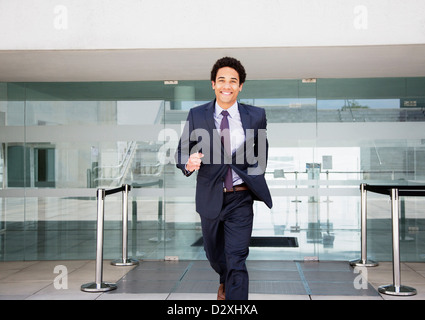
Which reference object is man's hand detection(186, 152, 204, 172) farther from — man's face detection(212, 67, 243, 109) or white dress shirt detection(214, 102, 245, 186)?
man's face detection(212, 67, 243, 109)

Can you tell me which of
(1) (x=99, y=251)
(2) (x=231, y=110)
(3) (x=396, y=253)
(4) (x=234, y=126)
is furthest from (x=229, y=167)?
(3) (x=396, y=253)

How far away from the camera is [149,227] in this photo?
6.91 meters

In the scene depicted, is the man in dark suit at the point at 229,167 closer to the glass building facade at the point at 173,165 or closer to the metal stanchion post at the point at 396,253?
the metal stanchion post at the point at 396,253

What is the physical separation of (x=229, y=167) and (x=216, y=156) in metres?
0.14

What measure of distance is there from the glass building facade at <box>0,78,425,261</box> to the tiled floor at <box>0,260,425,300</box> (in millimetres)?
423

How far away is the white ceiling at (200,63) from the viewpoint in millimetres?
5145

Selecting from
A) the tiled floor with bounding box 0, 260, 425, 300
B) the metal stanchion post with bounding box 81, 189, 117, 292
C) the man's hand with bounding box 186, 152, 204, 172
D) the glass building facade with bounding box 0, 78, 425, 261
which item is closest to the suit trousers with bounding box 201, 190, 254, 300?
the man's hand with bounding box 186, 152, 204, 172

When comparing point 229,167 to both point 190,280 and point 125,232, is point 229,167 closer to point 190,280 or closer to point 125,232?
point 190,280

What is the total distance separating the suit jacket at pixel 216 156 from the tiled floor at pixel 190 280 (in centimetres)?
159

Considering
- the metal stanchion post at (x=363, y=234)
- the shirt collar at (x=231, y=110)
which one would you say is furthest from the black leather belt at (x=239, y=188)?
the metal stanchion post at (x=363, y=234)

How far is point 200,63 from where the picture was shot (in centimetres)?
567

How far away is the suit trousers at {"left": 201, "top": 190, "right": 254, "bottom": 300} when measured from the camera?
3439 millimetres

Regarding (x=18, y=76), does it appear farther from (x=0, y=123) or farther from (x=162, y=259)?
(x=162, y=259)

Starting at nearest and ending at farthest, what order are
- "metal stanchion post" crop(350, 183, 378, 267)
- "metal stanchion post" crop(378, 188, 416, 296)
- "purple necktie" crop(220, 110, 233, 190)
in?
"purple necktie" crop(220, 110, 233, 190)
"metal stanchion post" crop(378, 188, 416, 296)
"metal stanchion post" crop(350, 183, 378, 267)
